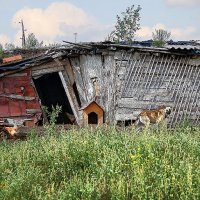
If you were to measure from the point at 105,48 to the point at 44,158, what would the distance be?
26.6 feet

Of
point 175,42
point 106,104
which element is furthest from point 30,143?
point 175,42

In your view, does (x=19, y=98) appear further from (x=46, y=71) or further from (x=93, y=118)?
(x=93, y=118)

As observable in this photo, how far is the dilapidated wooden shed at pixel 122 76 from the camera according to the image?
1454 cm

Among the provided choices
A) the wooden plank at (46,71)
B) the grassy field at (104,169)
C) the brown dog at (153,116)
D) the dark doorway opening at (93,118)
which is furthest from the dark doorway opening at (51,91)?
the grassy field at (104,169)

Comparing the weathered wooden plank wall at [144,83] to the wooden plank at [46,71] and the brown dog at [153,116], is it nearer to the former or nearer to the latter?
the brown dog at [153,116]

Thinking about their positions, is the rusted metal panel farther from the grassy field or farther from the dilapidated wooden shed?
the grassy field

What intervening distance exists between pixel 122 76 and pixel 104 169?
9.22 meters

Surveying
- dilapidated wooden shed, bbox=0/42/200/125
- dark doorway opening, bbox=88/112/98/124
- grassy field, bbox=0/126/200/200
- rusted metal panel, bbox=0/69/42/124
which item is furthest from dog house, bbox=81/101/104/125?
grassy field, bbox=0/126/200/200

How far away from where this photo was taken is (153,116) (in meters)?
13.3

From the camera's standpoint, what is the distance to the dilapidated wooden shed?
1454 centimetres

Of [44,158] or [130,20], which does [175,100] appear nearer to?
[44,158]

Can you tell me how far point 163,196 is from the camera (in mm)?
5262

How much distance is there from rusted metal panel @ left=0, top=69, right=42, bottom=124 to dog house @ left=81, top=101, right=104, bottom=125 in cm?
218

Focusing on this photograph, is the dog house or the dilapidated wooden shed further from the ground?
the dilapidated wooden shed
